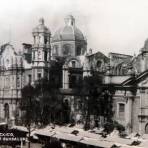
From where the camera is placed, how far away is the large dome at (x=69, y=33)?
6038 cm

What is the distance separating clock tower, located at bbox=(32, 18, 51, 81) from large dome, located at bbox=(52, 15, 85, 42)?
936 centimetres

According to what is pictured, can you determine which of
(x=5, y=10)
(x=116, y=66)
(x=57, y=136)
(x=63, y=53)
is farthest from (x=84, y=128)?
(x=63, y=53)

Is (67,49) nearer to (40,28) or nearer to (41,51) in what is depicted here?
(41,51)

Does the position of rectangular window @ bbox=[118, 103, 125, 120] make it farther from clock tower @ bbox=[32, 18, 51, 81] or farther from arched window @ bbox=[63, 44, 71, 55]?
arched window @ bbox=[63, 44, 71, 55]

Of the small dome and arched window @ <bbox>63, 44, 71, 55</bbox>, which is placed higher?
the small dome

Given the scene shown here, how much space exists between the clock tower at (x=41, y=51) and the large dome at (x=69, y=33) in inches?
368

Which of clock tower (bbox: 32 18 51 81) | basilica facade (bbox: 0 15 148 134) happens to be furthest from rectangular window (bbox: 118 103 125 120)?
clock tower (bbox: 32 18 51 81)

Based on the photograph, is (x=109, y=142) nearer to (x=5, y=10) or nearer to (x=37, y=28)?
(x=5, y=10)

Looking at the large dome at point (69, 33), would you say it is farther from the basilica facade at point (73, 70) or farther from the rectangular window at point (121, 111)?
the rectangular window at point (121, 111)

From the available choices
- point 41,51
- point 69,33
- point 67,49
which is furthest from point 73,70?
point 69,33

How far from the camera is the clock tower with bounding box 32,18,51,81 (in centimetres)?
5044

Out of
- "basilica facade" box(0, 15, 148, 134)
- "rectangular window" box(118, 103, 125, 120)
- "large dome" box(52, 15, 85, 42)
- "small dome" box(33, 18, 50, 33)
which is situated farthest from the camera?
"large dome" box(52, 15, 85, 42)

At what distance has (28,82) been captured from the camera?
176ft

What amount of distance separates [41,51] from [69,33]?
10810mm
